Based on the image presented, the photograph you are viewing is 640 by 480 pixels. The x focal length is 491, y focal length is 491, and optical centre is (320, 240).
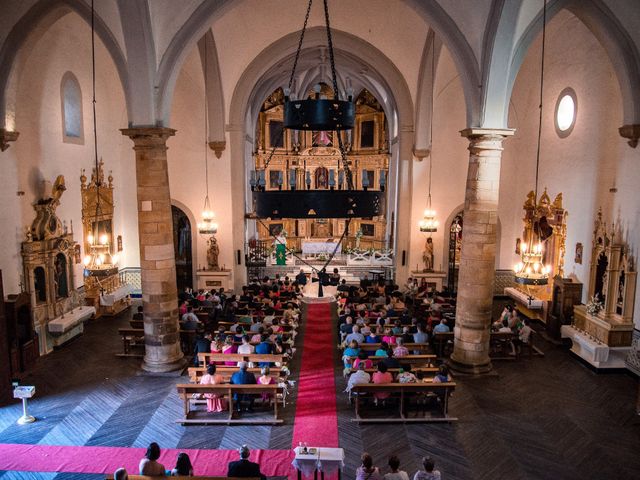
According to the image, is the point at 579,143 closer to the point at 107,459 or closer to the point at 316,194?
the point at 316,194

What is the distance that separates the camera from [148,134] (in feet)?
34.8

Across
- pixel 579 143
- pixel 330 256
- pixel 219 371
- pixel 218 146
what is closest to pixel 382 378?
pixel 330 256

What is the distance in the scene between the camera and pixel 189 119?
710 inches

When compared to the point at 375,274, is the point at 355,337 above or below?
below

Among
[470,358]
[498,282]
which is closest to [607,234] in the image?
[470,358]

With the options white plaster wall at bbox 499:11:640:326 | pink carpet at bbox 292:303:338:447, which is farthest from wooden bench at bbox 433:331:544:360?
pink carpet at bbox 292:303:338:447

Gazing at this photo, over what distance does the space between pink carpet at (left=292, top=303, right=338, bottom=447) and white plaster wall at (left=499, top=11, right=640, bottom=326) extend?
7377 mm

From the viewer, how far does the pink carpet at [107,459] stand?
761cm

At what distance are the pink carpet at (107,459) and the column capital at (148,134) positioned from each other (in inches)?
243

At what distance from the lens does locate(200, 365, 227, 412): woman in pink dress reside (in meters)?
9.22

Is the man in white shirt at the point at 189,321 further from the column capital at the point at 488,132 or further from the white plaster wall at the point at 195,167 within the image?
the column capital at the point at 488,132

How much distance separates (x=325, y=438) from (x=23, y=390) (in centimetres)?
540

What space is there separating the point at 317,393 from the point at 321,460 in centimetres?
380

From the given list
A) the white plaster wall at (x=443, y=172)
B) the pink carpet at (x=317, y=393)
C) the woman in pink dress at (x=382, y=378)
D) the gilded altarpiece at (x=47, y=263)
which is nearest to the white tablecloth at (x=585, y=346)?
the woman in pink dress at (x=382, y=378)
